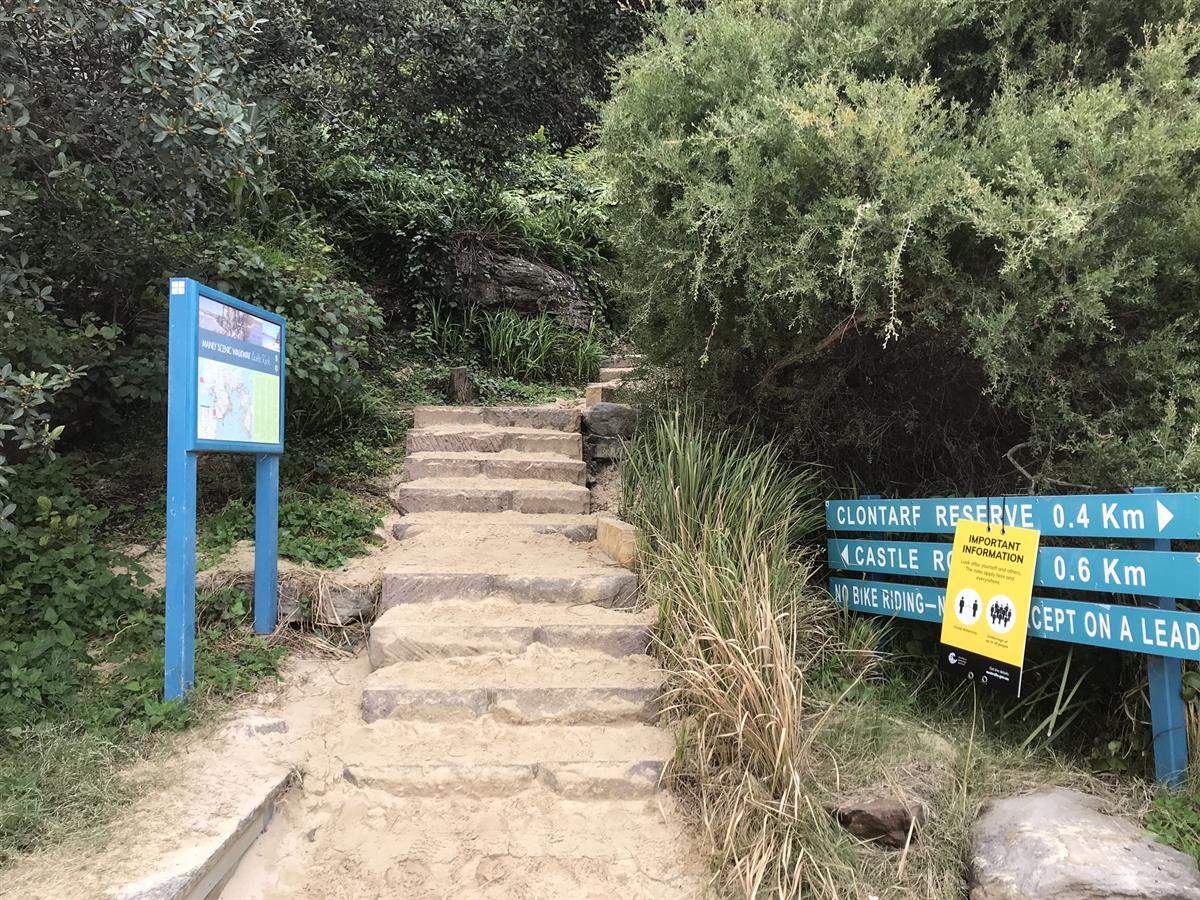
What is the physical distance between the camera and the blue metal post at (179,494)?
2.89m

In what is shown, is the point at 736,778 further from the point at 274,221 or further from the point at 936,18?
the point at 274,221

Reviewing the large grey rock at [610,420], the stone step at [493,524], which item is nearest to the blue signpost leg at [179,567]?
the stone step at [493,524]

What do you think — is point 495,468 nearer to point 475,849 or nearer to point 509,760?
point 509,760

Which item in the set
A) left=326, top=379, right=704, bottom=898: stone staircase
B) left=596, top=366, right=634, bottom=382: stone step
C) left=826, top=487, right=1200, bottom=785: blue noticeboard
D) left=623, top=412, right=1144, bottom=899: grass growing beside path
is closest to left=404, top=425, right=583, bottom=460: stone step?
left=326, top=379, right=704, bottom=898: stone staircase

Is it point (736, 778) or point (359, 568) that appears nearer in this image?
point (736, 778)

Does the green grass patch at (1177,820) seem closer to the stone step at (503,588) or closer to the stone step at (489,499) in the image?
the stone step at (503,588)

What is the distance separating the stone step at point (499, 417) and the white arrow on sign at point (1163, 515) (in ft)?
13.0

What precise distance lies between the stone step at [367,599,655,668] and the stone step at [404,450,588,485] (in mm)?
1696

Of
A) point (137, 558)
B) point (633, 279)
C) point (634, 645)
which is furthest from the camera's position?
point (633, 279)

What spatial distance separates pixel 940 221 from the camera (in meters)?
2.97

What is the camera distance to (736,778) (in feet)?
8.57

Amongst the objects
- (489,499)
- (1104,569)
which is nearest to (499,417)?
(489,499)

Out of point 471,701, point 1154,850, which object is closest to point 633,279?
Result: point 471,701

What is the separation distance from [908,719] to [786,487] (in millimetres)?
1291
